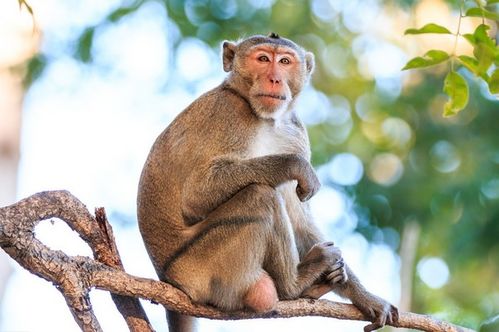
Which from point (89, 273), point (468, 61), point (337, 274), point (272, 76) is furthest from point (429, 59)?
point (272, 76)

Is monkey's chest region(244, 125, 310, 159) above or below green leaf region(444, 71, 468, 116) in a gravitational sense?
above

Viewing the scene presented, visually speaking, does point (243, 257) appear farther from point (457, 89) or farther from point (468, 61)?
point (468, 61)

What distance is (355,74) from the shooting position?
68.4 ft

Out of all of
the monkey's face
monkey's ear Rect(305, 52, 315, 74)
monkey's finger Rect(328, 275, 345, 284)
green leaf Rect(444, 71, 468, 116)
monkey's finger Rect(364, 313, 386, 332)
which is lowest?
green leaf Rect(444, 71, 468, 116)

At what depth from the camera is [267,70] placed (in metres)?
7.80

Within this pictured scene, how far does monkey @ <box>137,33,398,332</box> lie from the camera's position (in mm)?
6852

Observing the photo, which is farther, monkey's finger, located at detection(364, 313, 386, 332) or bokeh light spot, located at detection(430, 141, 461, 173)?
bokeh light spot, located at detection(430, 141, 461, 173)

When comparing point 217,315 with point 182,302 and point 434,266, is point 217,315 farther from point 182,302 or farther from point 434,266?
point 434,266

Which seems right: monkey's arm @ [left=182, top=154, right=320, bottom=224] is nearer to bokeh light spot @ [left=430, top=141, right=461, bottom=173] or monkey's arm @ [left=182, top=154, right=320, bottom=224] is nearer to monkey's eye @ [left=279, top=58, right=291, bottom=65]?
monkey's eye @ [left=279, top=58, right=291, bottom=65]

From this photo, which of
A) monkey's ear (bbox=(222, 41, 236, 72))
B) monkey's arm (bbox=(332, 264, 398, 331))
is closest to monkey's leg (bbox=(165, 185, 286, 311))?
monkey's arm (bbox=(332, 264, 398, 331))

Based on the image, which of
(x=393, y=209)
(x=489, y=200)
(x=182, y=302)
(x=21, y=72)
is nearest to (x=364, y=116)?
(x=393, y=209)

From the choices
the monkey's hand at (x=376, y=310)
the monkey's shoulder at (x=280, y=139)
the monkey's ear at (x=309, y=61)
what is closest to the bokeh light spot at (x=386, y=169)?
the monkey's ear at (x=309, y=61)

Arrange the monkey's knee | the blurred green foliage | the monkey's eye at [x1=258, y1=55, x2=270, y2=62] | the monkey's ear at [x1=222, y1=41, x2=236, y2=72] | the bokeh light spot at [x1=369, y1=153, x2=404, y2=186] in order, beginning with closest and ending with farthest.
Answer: the monkey's knee → the monkey's eye at [x1=258, y1=55, x2=270, y2=62] → the monkey's ear at [x1=222, y1=41, x2=236, y2=72] → the blurred green foliage → the bokeh light spot at [x1=369, y1=153, x2=404, y2=186]

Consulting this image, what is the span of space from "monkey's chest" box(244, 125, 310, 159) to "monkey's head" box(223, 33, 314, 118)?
7.9 inches
